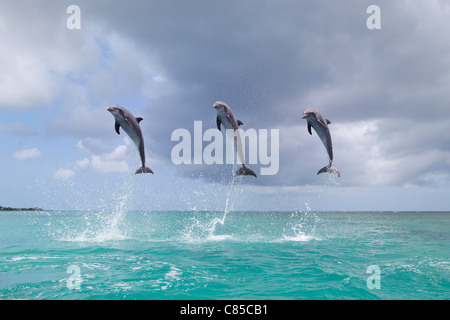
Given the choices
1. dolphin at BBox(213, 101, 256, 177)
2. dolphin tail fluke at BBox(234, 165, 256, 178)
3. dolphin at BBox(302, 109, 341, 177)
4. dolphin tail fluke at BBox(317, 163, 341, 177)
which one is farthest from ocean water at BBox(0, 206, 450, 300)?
dolphin at BBox(302, 109, 341, 177)

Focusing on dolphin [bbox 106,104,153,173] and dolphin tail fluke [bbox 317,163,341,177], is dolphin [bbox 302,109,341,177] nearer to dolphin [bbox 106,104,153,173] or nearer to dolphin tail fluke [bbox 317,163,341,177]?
dolphin tail fluke [bbox 317,163,341,177]

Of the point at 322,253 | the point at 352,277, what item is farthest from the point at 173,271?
the point at 322,253

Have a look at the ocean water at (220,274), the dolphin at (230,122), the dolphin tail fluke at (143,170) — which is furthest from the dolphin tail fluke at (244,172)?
the dolphin tail fluke at (143,170)

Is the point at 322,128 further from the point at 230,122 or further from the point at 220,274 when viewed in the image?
the point at 220,274

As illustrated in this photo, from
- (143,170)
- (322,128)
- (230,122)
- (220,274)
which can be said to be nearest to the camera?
(220,274)

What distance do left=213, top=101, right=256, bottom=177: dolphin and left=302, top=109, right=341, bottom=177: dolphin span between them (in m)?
3.38

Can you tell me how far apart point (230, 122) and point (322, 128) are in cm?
475

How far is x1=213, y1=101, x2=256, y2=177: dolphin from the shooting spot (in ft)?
48.3

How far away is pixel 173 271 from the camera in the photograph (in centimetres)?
1188

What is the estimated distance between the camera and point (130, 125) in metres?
16.1

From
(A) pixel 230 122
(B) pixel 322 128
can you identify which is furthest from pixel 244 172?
(B) pixel 322 128

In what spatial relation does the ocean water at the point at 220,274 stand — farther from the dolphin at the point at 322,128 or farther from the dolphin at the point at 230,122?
the dolphin at the point at 322,128
